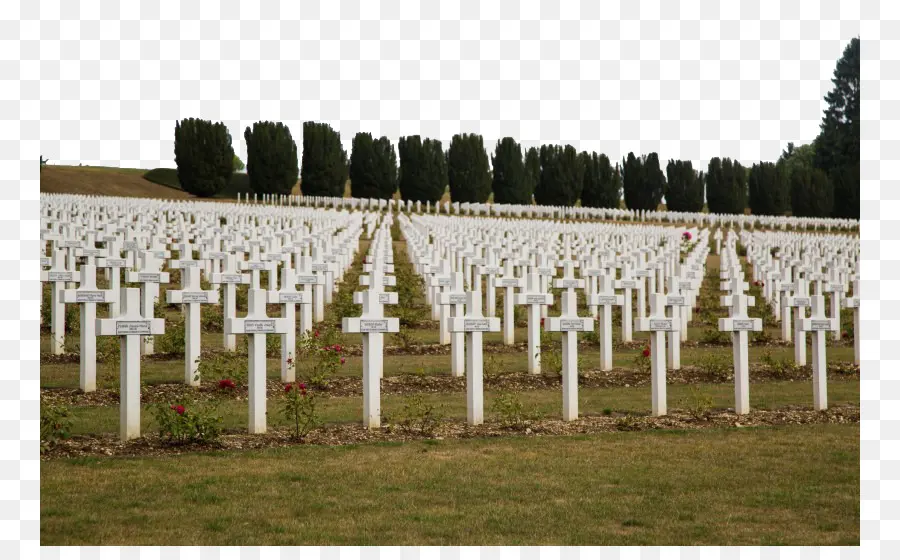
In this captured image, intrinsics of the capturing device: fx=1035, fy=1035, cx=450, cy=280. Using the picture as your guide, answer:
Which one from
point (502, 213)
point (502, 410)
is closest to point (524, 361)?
point (502, 410)

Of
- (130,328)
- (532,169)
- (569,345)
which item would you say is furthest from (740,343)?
(532,169)

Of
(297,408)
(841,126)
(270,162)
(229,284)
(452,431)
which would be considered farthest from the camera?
(841,126)

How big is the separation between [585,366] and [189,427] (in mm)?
6436

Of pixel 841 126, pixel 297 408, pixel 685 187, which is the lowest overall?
pixel 297 408

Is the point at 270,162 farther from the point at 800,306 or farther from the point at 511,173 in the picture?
the point at 800,306

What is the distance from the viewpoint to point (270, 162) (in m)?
62.9

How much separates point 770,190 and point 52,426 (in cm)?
6454

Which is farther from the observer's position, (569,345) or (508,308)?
(508,308)

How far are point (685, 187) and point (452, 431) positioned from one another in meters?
63.5

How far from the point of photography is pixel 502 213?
56.2m

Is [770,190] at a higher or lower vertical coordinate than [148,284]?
higher

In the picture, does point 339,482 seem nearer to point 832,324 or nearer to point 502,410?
point 502,410

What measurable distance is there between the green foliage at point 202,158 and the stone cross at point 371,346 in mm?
54909

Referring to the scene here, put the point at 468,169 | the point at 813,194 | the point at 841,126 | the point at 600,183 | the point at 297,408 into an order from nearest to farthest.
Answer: the point at 297,408
the point at 813,194
the point at 468,169
the point at 600,183
the point at 841,126
